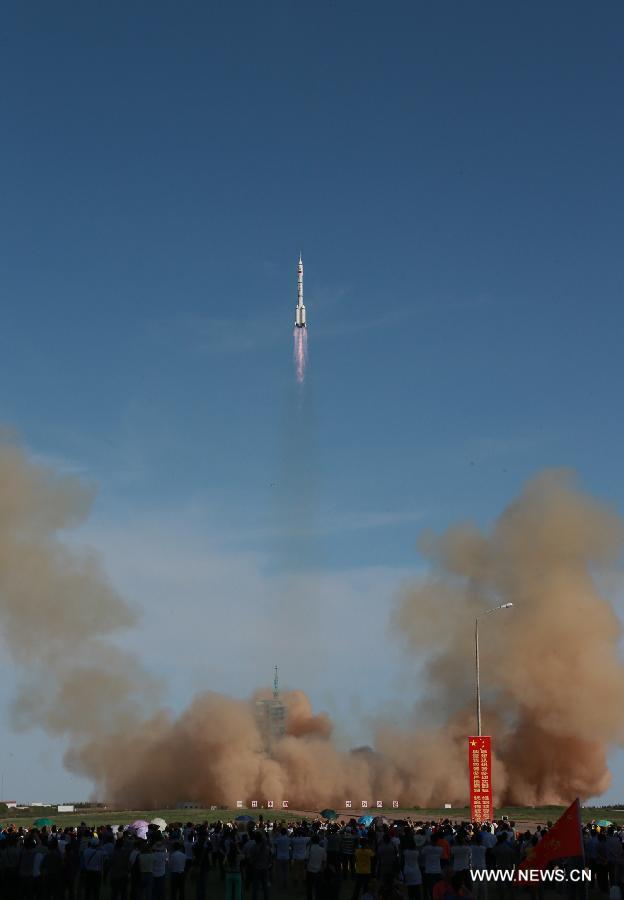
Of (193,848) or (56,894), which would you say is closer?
(56,894)

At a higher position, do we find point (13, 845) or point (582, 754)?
point (582, 754)

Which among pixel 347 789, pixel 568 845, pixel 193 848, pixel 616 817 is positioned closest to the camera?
pixel 568 845

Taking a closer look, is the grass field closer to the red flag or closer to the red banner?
the red banner

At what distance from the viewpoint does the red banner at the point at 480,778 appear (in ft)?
155

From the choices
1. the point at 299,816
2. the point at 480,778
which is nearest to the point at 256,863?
the point at 480,778

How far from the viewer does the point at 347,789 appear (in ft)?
274

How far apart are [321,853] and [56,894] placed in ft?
19.1

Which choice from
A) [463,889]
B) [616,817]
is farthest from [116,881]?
[616,817]

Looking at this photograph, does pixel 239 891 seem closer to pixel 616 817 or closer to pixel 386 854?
pixel 386 854

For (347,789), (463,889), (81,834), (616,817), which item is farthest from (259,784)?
(463,889)

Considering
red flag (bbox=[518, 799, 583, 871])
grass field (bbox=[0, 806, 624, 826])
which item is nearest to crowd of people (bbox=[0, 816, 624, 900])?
red flag (bbox=[518, 799, 583, 871])

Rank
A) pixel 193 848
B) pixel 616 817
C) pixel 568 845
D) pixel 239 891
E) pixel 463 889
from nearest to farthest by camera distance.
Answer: pixel 463 889 → pixel 568 845 → pixel 239 891 → pixel 193 848 → pixel 616 817

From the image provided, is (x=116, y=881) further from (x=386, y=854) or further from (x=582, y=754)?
(x=582, y=754)

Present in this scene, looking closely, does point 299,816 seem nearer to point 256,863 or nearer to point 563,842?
point 256,863
